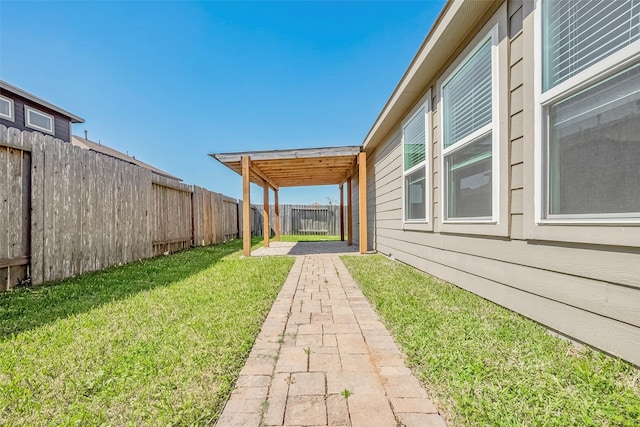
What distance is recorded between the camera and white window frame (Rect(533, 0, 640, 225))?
5.30 feet

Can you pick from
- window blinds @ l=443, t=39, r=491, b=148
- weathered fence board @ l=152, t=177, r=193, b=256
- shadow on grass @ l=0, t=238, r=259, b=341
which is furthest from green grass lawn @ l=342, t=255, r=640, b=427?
weathered fence board @ l=152, t=177, r=193, b=256

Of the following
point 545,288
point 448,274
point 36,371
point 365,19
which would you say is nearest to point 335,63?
point 365,19

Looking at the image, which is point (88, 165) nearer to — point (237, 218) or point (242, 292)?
point (242, 292)

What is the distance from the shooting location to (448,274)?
3.56 m

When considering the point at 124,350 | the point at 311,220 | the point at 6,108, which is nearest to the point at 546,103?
the point at 124,350

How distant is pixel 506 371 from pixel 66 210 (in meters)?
5.42

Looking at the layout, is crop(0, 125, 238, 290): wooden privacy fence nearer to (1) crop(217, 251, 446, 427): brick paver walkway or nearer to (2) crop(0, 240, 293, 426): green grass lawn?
(2) crop(0, 240, 293, 426): green grass lawn

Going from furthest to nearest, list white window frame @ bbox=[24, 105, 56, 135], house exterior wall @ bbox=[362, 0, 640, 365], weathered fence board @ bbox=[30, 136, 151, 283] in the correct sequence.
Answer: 1. white window frame @ bbox=[24, 105, 56, 135]
2. weathered fence board @ bbox=[30, 136, 151, 283]
3. house exterior wall @ bbox=[362, 0, 640, 365]

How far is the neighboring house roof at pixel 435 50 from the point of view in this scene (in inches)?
106

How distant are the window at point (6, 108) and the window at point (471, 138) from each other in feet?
49.7

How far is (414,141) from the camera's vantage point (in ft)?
15.2

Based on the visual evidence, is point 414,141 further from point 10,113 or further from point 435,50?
point 10,113

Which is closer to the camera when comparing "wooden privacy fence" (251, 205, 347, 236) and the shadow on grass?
the shadow on grass

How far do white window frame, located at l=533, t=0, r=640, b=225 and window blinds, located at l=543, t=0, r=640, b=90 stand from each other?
0.04 m
